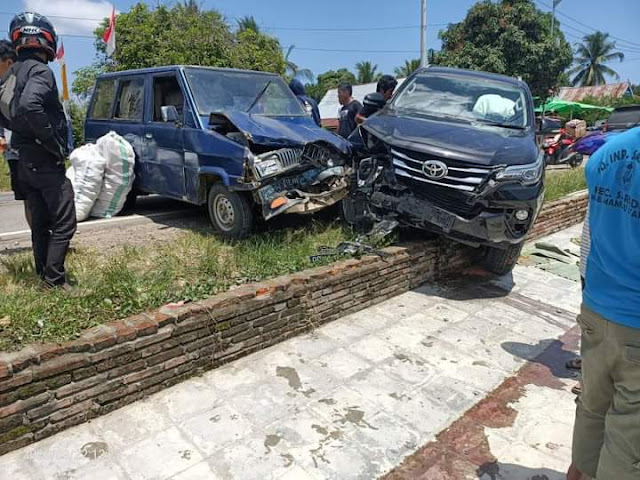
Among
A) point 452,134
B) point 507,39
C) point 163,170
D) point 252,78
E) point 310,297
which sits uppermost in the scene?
point 507,39

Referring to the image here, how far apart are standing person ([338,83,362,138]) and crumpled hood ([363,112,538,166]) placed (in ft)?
6.17

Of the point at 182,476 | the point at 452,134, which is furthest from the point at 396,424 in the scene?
the point at 452,134

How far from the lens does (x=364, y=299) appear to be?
4.53 m

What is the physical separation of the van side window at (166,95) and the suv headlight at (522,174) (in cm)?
351

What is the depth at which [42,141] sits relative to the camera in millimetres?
3256

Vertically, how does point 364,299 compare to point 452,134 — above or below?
below

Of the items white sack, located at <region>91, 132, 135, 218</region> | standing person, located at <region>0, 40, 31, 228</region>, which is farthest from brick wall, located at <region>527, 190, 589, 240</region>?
standing person, located at <region>0, 40, 31, 228</region>

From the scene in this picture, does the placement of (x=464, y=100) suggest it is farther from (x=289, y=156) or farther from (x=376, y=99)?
(x=289, y=156)

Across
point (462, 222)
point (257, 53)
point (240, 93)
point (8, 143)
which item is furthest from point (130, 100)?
point (257, 53)

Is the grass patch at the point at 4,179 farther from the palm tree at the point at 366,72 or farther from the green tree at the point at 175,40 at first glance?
the palm tree at the point at 366,72

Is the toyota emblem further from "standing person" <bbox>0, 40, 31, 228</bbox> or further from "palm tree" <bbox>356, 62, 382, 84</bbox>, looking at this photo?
"palm tree" <bbox>356, 62, 382, 84</bbox>

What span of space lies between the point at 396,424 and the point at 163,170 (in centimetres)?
422

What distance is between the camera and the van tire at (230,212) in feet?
16.2

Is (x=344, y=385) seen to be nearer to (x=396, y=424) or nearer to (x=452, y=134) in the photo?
(x=396, y=424)
